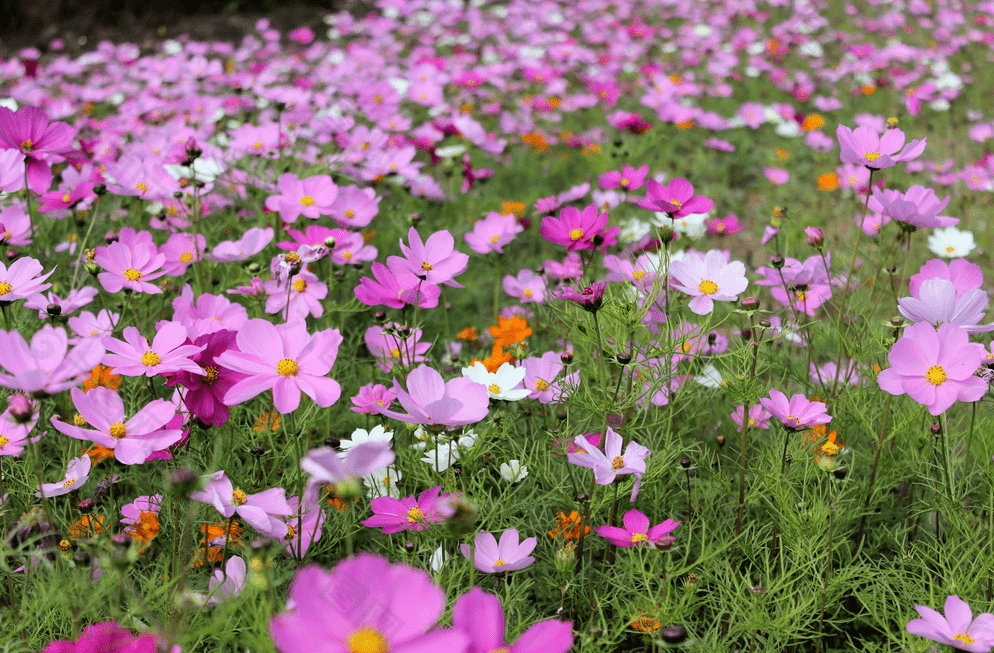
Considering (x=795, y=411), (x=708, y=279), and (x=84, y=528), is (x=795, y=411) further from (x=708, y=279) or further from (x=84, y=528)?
(x=84, y=528)

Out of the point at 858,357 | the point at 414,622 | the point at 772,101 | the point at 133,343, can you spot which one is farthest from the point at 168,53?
the point at 414,622

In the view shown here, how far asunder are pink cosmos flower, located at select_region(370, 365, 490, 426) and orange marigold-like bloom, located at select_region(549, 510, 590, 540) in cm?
24

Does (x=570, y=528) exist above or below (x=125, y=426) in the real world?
below

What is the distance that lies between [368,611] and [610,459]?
0.46 meters

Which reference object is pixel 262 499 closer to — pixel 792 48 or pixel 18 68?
pixel 18 68

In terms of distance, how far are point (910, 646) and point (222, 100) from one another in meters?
2.86

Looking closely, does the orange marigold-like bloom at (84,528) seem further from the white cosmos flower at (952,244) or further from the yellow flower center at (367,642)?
the white cosmos flower at (952,244)

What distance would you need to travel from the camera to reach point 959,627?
2.64 ft

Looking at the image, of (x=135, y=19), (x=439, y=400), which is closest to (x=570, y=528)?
(x=439, y=400)

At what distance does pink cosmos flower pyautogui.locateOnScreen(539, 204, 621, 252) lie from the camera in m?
1.23

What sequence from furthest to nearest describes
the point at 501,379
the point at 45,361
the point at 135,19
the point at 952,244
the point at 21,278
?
1. the point at 135,19
2. the point at 952,244
3. the point at 501,379
4. the point at 21,278
5. the point at 45,361

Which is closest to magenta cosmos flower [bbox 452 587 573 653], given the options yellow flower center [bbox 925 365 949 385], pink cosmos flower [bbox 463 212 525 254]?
yellow flower center [bbox 925 365 949 385]

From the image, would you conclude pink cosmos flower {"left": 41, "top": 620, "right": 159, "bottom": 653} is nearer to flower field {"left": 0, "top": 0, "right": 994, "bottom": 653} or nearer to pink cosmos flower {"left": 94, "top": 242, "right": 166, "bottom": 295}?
flower field {"left": 0, "top": 0, "right": 994, "bottom": 653}

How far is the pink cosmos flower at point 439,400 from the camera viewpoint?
0.78 m
